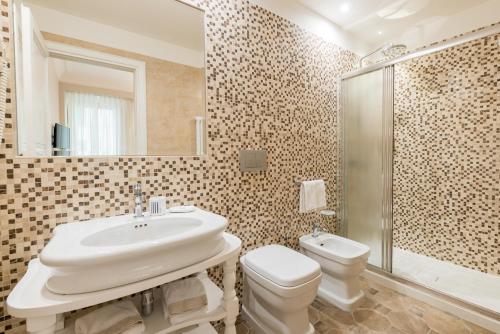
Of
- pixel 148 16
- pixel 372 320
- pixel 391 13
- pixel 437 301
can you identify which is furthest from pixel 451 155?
pixel 148 16

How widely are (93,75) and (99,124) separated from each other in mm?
249

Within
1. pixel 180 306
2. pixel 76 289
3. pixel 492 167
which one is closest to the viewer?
pixel 76 289

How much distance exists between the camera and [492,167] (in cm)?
207

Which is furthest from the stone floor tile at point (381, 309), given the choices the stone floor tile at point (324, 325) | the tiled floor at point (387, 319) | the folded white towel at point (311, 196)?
the folded white towel at point (311, 196)

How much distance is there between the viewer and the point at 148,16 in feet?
4.38

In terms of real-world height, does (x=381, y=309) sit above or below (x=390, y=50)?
below

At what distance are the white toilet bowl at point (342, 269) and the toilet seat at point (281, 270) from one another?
35cm

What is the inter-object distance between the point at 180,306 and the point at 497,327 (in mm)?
2006

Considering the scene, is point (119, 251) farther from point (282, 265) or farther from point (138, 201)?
point (282, 265)

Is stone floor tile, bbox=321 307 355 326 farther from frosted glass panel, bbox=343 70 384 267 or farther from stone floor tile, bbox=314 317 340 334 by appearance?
frosted glass panel, bbox=343 70 384 267

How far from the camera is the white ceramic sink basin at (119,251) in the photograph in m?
0.71

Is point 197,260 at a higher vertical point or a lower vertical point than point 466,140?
lower

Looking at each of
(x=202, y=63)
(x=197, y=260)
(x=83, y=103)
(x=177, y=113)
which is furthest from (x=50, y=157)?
(x=202, y=63)

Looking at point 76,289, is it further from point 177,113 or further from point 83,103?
point 177,113
